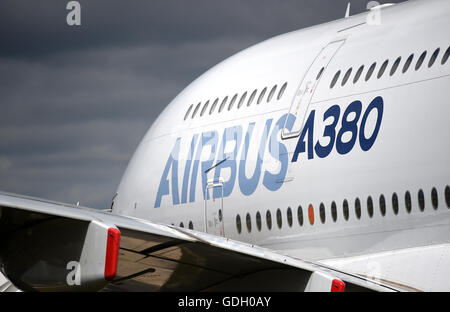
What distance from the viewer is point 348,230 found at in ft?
40.1

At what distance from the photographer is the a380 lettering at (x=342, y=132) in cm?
1167

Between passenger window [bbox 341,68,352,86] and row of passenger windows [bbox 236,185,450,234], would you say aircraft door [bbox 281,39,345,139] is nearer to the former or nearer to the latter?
passenger window [bbox 341,68,352,86]

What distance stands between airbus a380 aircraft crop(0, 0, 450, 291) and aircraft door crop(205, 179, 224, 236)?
0.08 feet

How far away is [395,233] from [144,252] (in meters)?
3.80

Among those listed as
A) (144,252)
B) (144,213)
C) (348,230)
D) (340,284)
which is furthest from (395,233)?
(144,213)

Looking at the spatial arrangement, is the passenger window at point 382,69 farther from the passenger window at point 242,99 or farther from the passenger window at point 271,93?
the passenger window at point 242,99

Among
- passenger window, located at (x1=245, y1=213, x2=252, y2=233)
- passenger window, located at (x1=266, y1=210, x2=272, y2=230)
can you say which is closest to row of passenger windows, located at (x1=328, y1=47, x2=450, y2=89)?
passenger window, located at (x1=266, y1=210, x2=272, y2=230)

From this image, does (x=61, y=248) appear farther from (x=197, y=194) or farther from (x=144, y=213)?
(x=144, y=213)

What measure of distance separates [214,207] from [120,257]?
20.9ft

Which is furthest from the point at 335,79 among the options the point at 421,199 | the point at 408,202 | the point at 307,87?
the point at 421,199

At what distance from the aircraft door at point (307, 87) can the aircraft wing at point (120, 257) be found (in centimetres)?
384

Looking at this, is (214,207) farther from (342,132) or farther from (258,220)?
(342,132)

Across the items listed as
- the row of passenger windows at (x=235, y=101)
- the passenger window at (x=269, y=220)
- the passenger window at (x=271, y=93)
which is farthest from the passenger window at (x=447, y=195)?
the passenger window at (x=271, y=93)

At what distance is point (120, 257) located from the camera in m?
8.93
